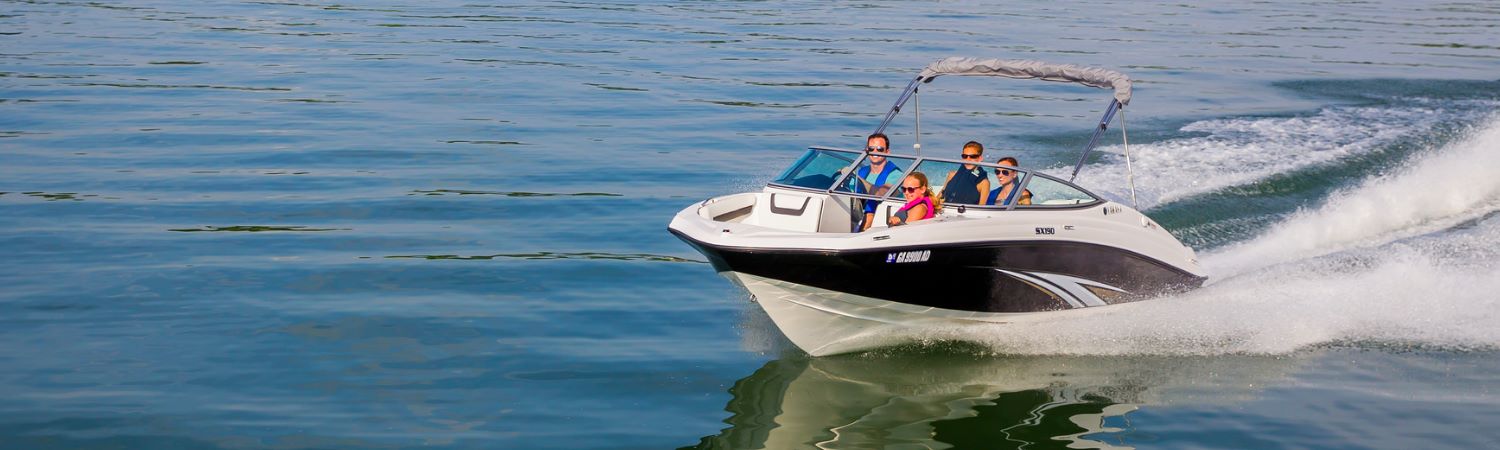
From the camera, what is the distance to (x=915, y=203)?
9.30 m

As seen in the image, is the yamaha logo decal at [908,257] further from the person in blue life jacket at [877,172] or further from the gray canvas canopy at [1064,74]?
the gray canvas canopy at [1064,74]

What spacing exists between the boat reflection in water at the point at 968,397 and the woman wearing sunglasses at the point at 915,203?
3.27 ft

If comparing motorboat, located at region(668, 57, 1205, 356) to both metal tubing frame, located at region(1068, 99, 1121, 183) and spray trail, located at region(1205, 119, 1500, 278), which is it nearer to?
metal tubing frame, located at region(1068, 99, 1121, 183)

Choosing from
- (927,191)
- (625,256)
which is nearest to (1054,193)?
(927,191)

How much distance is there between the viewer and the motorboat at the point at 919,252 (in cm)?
888

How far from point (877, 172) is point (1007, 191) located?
912mm

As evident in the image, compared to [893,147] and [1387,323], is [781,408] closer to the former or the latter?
[1387,323]

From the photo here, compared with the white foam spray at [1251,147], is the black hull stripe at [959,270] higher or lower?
lower

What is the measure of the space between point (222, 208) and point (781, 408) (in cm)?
728

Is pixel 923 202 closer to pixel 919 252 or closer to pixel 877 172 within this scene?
pixel 919 252

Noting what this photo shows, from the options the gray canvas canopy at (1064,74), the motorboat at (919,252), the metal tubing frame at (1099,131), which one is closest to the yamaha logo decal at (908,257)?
the motorboat at (919,252)

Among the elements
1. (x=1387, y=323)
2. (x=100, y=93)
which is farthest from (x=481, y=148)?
(x=1387, y=323)

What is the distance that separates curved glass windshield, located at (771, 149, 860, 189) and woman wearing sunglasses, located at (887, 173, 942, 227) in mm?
705

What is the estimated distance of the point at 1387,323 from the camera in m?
10.4
